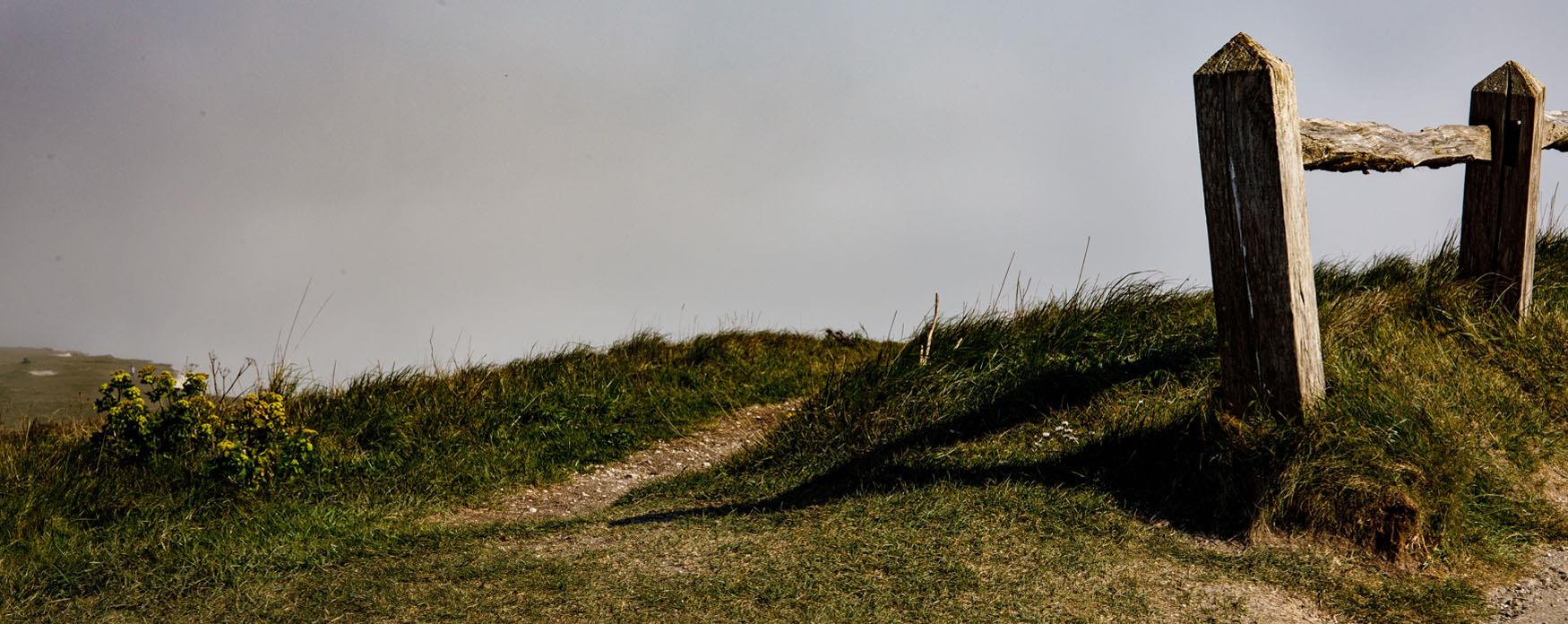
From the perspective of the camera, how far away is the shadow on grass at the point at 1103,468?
529 cm

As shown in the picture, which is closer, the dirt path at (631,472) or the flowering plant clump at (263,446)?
the flowering plant clump at (263,446)

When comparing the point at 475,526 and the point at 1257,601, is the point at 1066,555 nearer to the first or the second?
the point at 1257,601

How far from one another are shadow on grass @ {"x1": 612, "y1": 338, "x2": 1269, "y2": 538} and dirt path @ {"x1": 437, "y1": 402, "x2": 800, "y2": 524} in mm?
1154

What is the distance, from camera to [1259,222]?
16.5ft

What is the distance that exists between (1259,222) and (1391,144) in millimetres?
2200

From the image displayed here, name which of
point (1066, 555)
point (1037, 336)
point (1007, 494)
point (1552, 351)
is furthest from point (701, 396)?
point (1552, 351)

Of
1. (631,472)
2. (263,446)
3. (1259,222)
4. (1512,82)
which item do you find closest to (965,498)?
(1259,222)

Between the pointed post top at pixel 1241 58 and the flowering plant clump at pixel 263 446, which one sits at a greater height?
the pointed post top at pixel 1241 58

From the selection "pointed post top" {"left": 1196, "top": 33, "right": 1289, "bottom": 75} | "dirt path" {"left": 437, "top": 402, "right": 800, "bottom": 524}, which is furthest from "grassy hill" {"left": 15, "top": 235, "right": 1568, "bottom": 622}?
"pointed post top" {"left": 1196, "top": 33, "right": 1289, "bottom": 75}

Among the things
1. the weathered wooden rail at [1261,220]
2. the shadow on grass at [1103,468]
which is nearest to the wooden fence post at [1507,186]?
the weathered wooden rail at [1261,220]

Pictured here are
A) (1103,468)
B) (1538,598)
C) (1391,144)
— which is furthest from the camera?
(1391,144)

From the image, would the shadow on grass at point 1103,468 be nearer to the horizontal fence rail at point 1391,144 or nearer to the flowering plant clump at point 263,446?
the horizontal fence rail at point 1391,144

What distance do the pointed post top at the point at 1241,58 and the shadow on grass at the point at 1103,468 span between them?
1.79 m

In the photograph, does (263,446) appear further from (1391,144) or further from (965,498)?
(1391,144)
